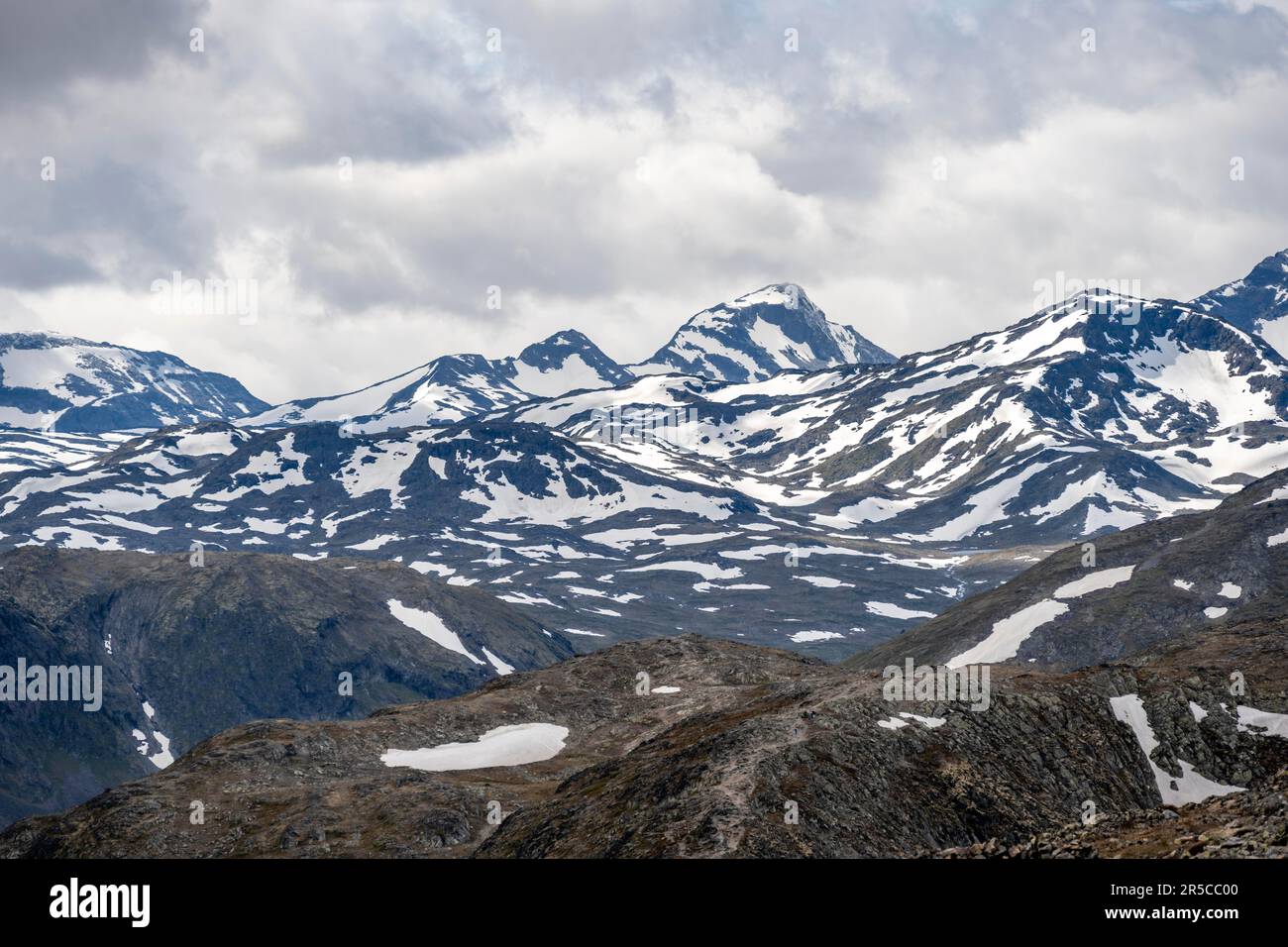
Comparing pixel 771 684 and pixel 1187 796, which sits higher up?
pixel 771 684

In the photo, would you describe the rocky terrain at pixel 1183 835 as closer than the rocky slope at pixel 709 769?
Yes

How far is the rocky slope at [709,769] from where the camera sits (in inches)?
2472

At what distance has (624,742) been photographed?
104375 mm

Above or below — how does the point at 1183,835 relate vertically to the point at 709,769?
below

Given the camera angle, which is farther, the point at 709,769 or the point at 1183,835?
the point at 709,769

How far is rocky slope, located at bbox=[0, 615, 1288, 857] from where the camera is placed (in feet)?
206

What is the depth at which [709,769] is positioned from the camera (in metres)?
64.4

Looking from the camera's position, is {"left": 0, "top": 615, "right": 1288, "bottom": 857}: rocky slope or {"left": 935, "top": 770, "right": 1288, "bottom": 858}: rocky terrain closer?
{"left": 935, "top": 770, "right": 1288, "bottom": 858}: rocky terrain
